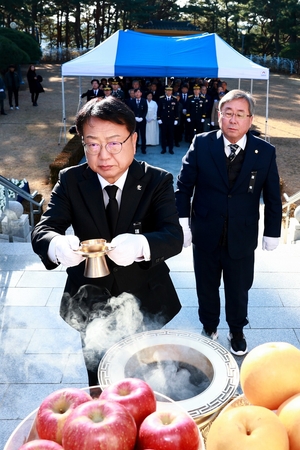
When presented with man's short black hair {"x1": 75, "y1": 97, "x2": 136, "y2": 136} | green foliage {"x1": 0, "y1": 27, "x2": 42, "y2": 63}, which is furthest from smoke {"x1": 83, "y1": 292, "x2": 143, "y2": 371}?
green foliage {"x1": 0, "y1": 27, "x2": 42, "y2": 63}

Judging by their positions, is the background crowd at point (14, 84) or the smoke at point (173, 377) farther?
the background crowd at point (14, 84)

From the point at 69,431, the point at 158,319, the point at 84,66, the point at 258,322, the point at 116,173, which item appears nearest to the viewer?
the point at 69,431

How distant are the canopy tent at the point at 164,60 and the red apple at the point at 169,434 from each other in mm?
10812

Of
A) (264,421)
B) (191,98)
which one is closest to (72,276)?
(264,421)

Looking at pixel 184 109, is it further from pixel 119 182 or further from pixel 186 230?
pixel 119 182

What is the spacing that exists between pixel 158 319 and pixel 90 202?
669mm

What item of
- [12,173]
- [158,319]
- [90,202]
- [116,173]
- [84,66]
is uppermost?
[84,66]

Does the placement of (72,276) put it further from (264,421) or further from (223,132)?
(223,132)

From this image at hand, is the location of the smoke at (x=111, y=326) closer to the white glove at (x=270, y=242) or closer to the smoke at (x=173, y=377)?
the smoke at (x=173, y=377)

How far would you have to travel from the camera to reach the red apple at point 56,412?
41.8 inches

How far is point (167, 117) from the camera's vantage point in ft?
43.9

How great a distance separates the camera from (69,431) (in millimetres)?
973

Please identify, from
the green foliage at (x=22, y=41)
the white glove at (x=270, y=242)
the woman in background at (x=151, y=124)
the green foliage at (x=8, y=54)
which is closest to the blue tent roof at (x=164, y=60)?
the woman in background at (x=151, y=124)

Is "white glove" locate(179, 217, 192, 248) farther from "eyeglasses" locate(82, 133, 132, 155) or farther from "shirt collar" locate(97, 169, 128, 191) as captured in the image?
"eyeglasses" locate(82, 133, 132, 155)
